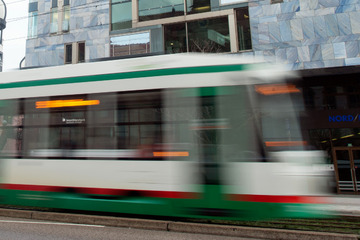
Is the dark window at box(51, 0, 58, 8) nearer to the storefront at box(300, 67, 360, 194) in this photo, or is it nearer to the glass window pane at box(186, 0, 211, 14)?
the glass window pane at box(186, 0, 211, 14)

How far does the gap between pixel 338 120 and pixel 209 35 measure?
842 centimetres

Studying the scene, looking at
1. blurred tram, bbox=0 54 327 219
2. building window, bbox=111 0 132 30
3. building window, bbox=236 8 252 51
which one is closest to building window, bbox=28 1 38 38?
building window, bbox=111 0 132 30

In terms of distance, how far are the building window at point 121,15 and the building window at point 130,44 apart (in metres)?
0.88

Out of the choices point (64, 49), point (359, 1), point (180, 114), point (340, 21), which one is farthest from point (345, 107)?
point (64, 49)

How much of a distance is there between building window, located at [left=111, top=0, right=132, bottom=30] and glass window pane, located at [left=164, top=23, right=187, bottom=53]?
279 cm

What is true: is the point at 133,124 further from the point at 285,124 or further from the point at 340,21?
the point at 340,21

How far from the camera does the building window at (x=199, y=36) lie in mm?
16141

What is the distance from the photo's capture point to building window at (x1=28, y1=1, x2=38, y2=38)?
68.5ft

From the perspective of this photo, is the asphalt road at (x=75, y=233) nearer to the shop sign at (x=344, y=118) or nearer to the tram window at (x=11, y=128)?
the tram window at (x=11, y=128)

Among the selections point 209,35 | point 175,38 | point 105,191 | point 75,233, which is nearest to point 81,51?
point 175,38

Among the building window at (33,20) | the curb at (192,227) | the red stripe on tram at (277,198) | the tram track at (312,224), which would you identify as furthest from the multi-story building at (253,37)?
the curb at (192,227)

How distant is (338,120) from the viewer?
13.1 meters

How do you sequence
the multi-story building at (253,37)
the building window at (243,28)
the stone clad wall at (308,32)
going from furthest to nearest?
1. the building window at (243,28)
2. the stone clad wall at (308,32)
3. the multi-story building at (253,37)

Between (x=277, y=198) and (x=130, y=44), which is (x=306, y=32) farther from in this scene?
(x=277, y=198)
